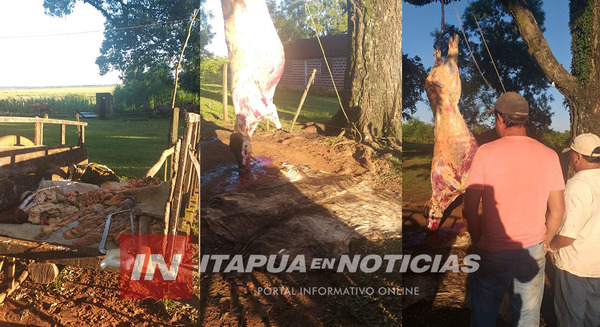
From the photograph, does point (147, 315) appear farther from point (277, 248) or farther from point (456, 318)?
point (456, 318)

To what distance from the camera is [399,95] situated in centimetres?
400

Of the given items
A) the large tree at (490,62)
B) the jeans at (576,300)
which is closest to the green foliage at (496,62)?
the large tree at (490,62)

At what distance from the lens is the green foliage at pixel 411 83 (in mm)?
3904

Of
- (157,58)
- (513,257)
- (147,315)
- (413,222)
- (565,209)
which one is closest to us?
(513,257)

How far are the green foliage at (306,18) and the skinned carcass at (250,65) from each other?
3.2 inches

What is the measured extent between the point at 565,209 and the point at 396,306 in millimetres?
1530

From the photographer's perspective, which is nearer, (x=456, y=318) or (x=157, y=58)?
(x=456, y=318)

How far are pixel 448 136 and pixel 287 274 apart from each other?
1.75 metres

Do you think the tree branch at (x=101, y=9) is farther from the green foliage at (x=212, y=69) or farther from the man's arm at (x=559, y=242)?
the man's arm at (x=559, y=242)

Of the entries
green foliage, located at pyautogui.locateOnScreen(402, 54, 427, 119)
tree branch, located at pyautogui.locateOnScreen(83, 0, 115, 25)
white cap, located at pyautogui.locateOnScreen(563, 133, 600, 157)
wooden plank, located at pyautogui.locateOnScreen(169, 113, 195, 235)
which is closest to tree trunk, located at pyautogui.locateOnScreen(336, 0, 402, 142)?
green foliage, located at pyautogui.locateOnScreen(402, 54, 427, 119)

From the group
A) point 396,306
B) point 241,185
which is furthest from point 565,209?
point 241,185

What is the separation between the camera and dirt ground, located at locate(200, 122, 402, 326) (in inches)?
158

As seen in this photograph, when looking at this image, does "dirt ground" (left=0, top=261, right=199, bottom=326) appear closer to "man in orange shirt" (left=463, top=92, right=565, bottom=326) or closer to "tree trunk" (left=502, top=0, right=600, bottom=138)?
"man in orange shirt" (left=463, top=92, right=565, bottom=326)

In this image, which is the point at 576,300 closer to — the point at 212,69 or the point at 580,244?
the point at 580,244
